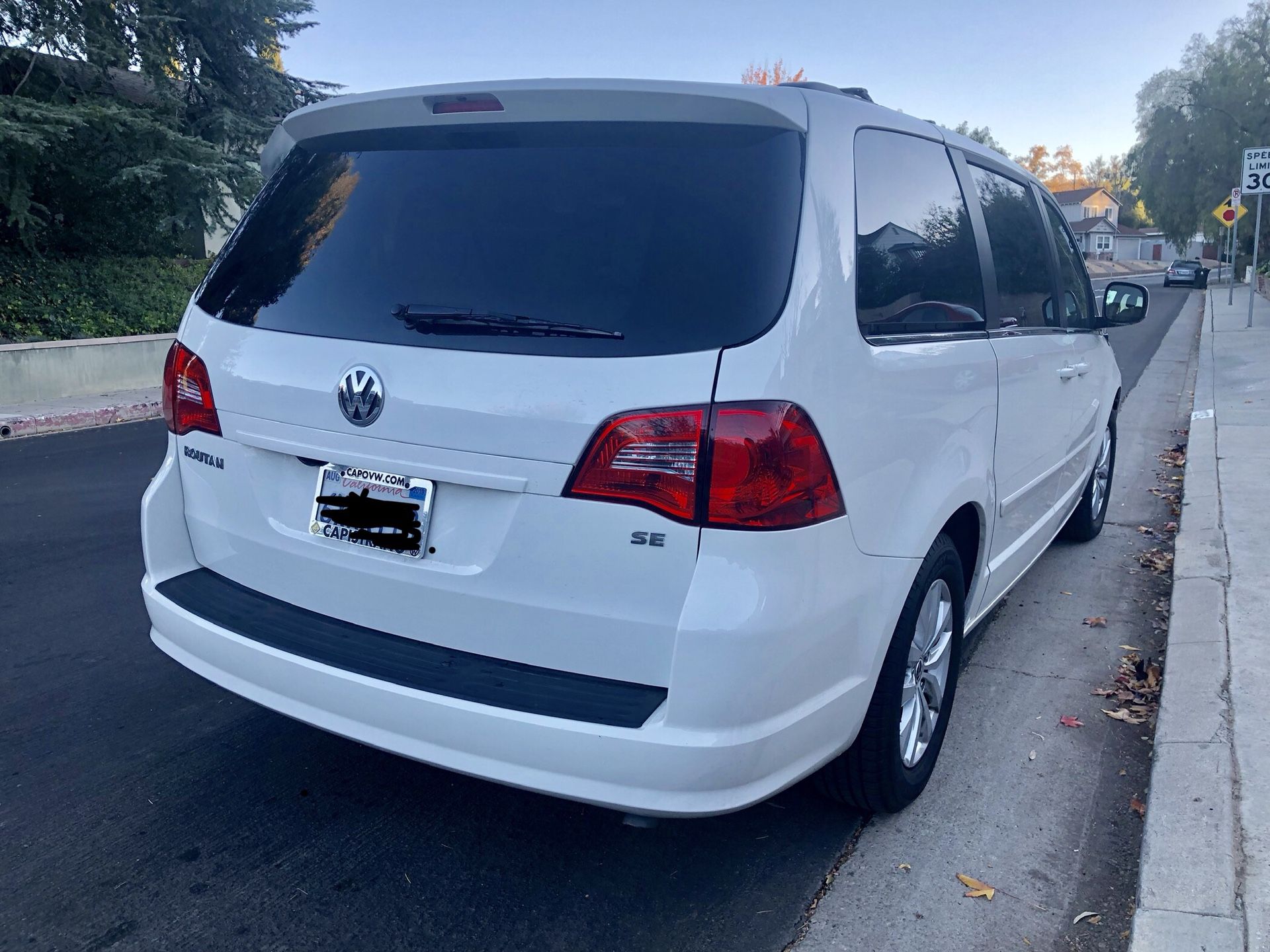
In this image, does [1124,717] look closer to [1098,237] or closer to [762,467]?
[762,467]

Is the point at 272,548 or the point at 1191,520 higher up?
the point at 272,548

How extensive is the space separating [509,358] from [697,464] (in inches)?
19.8

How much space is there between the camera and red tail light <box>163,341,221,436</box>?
2832 mm

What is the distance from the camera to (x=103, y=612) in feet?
15.3

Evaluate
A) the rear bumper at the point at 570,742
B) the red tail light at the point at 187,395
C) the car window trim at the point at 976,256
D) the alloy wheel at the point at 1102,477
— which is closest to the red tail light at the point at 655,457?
the rear bumper at the point at 570,742

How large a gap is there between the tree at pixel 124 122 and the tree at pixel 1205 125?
165 feet

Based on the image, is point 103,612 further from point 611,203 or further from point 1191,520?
point 1191,520

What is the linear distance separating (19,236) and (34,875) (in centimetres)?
1405

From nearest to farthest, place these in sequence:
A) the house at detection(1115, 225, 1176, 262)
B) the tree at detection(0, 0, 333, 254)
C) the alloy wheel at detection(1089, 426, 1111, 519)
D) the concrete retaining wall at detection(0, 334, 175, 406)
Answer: the alloy wheel at detection(1089, 426, 1111, 519) → the concrete retaining wall at detection(0, 334, 175, 406) → the tree at detection(0, 0, 333, 254) → the house at detection(1115, 225, 1176, 262)

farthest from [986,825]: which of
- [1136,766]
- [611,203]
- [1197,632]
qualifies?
[611,203]

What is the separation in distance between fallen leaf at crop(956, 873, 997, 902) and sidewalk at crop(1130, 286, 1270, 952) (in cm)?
35

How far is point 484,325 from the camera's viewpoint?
2.38 meters

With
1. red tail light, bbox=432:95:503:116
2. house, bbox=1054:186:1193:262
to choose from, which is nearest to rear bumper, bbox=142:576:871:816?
red tail light, bbox=432:95:503:116

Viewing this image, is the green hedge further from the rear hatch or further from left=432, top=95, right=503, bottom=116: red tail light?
left=432, top=95, right=503, bottom=116: red tail light
